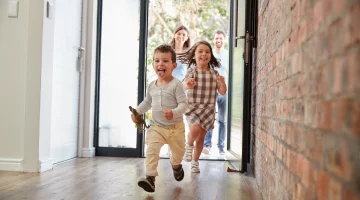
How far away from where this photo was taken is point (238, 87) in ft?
13.1

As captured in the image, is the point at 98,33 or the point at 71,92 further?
the point at 98,33

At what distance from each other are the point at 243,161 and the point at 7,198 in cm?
200

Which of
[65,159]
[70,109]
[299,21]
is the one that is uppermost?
[299,21]

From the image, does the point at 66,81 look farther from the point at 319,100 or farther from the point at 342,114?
the point at 342,114

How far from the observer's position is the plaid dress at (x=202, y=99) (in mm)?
3974

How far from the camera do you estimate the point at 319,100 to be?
91 centimetres

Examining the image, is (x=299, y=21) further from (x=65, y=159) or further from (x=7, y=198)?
(x=65, y=159)

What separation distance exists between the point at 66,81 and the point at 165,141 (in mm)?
1775

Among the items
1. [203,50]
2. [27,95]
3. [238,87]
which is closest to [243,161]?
[238,87]

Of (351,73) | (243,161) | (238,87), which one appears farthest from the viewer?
(238,87)

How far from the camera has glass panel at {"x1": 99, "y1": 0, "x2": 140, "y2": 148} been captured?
16.0 feet

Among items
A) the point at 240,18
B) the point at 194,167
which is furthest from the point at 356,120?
the point at 240,18

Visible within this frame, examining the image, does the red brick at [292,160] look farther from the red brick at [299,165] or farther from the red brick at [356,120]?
the red brick at [356,120]

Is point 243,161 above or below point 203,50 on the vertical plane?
below
